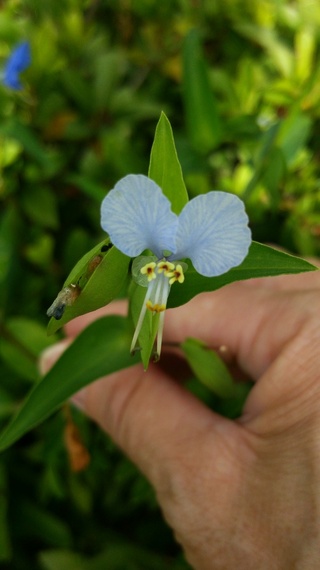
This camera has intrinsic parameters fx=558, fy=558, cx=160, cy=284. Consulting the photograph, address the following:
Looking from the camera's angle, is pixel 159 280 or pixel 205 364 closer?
pixel 159 280

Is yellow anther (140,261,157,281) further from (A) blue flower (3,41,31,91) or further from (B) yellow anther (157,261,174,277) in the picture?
(A) blue flower (3,41,31,91)

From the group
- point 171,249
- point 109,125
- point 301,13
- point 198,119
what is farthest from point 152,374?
point 301,13

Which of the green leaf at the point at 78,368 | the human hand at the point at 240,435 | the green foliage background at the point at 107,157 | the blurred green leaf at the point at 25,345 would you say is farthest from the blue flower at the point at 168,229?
the blurred green leaf at the point at 25,345

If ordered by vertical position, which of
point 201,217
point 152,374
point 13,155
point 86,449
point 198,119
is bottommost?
point 86,449

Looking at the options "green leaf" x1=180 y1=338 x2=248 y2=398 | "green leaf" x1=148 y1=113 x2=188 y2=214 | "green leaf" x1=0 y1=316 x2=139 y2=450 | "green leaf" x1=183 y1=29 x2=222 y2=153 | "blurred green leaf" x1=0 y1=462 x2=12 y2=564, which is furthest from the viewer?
"blurred green leaf" x1=0 y1=462 x2=12 y2=564

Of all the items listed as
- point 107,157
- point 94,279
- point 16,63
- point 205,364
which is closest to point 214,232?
point 94,279

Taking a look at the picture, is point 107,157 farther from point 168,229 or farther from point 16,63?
point 168,229

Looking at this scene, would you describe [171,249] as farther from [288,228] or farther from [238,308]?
[288,228]

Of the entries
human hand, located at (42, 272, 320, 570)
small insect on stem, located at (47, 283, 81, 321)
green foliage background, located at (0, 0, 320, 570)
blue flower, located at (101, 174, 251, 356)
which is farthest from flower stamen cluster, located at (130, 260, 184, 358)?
green foliage background, located at (0, 0, 320, 570)
